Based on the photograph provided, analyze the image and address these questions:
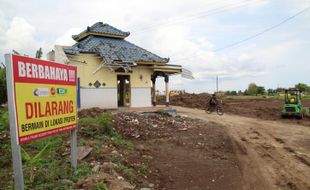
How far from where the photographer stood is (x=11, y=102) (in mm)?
3959

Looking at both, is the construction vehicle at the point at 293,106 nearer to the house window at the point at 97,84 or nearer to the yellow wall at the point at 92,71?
the yellow wall at the point at 92,71

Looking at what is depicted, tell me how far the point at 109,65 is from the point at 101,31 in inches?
148

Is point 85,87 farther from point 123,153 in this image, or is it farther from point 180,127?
point 123,153

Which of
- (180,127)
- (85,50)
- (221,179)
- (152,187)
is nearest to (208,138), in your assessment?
(180,127)

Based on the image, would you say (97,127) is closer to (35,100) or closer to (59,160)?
(59,160)

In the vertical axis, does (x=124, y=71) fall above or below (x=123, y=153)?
above

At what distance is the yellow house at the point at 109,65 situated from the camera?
667 inches

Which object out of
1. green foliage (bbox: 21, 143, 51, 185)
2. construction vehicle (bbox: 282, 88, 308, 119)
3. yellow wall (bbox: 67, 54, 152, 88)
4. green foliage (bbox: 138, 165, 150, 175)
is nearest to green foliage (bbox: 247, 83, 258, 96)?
construction vehicle (bbox: 282, 88, 308, 119)

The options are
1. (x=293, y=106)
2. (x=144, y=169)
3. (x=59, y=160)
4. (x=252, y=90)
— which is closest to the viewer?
(x=59, y=160)

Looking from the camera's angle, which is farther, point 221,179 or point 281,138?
point 281,138

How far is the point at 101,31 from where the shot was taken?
19500mm

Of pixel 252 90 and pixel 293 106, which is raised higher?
pixel 252 90

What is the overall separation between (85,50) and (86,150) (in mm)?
10792

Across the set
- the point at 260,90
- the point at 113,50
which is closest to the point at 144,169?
the point at 113,50
